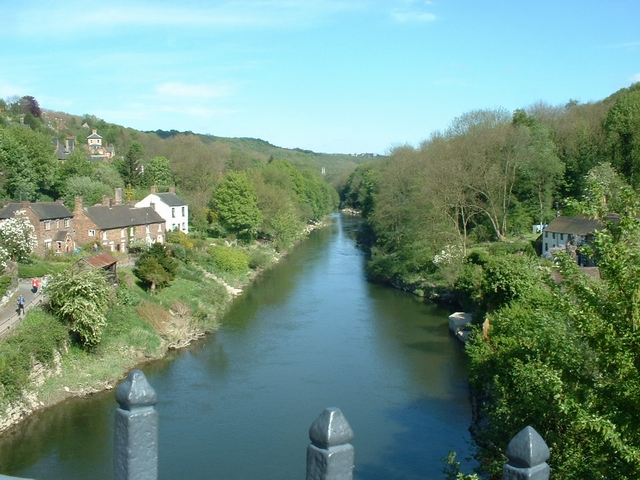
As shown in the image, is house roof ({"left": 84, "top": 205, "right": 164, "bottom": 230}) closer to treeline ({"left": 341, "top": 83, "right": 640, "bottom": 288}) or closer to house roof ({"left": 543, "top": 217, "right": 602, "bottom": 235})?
treeline ({"left": 341, "top": 83, "right": 640, "bottom": 288})

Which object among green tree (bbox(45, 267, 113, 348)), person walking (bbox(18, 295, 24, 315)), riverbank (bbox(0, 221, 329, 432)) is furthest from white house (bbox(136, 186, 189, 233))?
person walking (bbox(18, 295, 24, 315))

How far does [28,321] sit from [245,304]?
47.3ft

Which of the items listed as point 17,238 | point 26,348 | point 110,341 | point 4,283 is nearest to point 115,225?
point 17,238

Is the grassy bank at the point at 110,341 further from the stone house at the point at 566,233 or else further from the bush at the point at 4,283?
the stone house at the point at 566,233

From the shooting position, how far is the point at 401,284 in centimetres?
4019

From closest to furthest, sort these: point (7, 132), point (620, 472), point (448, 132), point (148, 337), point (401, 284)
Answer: point (620, 472) < point (148, 337) < point (401, 284) < point (7, 132) < point (448, 132)

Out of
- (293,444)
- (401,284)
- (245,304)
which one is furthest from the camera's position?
(401,284)

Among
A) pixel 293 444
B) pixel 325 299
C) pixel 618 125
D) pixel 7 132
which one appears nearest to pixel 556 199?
pixel 618 125

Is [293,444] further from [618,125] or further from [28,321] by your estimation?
[618,125]

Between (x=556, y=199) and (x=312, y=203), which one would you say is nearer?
(x=556, y=199)

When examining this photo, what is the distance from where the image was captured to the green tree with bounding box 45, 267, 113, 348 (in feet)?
72.5

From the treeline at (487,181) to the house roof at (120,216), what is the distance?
15110 millimetres

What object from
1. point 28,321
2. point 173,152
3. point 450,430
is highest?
point 173,152

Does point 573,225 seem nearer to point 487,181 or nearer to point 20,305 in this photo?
point 487,181
